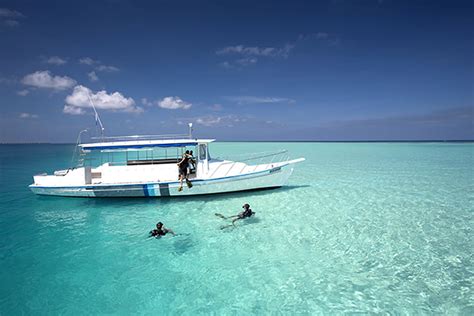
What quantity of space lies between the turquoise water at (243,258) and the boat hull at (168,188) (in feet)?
2.73

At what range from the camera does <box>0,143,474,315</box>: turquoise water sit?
6504mm

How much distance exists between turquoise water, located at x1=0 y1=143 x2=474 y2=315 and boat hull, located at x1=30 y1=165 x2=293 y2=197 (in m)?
0.83

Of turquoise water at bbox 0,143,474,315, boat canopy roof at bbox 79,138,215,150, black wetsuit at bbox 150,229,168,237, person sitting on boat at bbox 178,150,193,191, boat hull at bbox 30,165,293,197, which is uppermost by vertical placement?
boat canopy roof at bbox 79,138,215,150

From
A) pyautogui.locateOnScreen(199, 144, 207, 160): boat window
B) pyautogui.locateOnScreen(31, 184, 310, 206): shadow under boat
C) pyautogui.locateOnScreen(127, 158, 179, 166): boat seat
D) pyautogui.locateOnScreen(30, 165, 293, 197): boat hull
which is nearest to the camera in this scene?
pyautogui.locateOnScreen(30, 165, 293, 197): boat hull

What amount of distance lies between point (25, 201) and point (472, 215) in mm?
27662

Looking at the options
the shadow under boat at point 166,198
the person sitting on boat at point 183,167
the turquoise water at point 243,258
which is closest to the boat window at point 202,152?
the person sitting on boat at point 183,167

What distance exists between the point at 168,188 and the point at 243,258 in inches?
339

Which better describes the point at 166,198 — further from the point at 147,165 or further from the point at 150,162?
the point at 150,162

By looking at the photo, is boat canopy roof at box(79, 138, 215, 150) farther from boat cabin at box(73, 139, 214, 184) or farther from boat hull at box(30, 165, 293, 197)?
boat hull at box(30, 165, 293, 197)

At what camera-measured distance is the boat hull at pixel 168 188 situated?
51.5ft

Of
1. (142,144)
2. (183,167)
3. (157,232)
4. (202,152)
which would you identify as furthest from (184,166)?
(157,232)

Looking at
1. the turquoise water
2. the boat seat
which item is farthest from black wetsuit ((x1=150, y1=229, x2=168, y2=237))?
the boat seat

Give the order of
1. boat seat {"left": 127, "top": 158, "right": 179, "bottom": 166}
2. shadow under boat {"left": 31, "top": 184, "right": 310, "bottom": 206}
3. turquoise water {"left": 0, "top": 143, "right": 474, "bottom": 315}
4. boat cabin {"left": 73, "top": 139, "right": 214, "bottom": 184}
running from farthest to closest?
boat seat {"left": 127, "top": 158, "right": 179, "bottom": 166} < boat cabin {"left": 73, "top": 139, "right": 214, "bottom": 184} < shadow under boat {"left": 31, "top": 184, "right": 310, "bottom": 206} < turquoise water {"left": 0, "top": 143, "right": 474, "bottom": 315}

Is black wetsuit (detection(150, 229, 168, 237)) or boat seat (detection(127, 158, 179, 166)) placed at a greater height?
boat seat (detection(127, 158, 179, 166))
